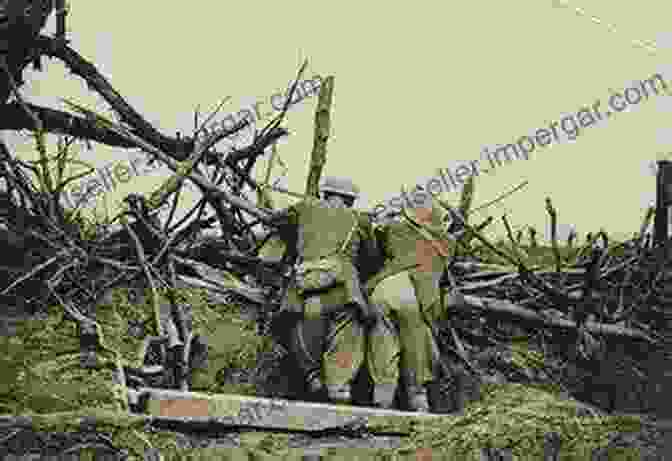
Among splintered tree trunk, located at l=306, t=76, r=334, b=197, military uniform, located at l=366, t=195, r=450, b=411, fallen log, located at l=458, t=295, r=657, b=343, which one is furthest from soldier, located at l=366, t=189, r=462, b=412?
fallen log, located at l=458, t=295, r=657, b=343

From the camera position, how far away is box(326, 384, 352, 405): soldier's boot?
259 inches

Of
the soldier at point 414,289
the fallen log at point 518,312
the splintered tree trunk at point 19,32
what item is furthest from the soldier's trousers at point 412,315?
the splintered tree trunk at point 19,32

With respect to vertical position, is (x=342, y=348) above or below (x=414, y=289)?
below

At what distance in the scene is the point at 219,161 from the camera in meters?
8.55

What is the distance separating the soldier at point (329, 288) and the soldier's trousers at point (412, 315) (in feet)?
0.42

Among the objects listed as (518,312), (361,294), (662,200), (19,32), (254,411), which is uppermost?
(19,32)

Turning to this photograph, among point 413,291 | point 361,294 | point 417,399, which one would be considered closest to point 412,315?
point 413,291

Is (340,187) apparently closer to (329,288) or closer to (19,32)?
(329,288)

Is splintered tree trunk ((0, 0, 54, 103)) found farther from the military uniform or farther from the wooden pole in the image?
the wooden pole

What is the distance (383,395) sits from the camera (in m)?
6.74

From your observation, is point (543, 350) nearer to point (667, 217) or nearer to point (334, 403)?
point (667, 217)

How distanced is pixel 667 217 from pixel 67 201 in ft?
16.4

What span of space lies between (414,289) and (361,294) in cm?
38

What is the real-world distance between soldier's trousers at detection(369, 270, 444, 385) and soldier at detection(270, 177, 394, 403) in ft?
0.42
